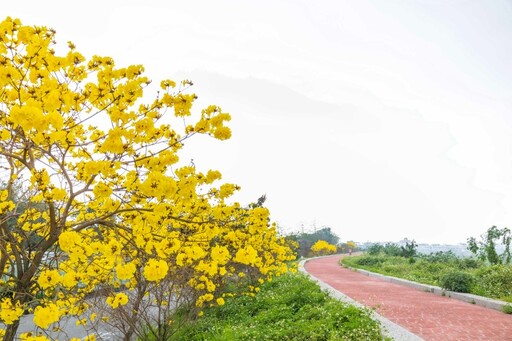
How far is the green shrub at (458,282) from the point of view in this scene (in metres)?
10.6

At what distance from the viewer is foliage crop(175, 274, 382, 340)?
18.7 ft

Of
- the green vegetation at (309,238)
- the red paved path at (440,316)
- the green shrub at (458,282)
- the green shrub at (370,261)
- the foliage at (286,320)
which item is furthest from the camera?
the green vegetation at (309,238)

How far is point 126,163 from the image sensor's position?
3.14 m

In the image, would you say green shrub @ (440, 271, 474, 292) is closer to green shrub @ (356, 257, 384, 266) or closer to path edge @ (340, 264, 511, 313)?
path edge @ (340, 264, 511, 313)

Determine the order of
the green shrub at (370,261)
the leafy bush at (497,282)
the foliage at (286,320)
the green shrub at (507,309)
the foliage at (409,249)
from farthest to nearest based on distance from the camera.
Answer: the foliage at (409,249) → the green shrub at (370,261) → the leafy bush at (497,282) → the green shrub at (507,309) → the foliage at (286,320)

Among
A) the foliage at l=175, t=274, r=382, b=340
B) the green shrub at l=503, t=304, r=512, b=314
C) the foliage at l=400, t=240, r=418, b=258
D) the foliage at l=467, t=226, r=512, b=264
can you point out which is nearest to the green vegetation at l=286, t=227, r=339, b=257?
the foliage at l=400, t=240, r=418, b=258

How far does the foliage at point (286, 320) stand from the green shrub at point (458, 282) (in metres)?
4.11

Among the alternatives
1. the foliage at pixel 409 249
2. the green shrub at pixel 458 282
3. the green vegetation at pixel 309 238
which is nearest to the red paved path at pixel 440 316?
the green shrub at pixel 458 282

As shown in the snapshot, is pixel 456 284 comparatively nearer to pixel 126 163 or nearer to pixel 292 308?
pixel 292 308

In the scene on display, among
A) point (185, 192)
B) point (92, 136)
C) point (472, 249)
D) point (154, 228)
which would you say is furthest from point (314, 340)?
point (472, 249)

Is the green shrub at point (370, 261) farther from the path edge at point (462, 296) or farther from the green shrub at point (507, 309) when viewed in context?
the green shrub at point (507, 309)

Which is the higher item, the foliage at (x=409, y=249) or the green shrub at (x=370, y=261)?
the foliage at (x=409, y=249)

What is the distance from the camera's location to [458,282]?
35.3 feet

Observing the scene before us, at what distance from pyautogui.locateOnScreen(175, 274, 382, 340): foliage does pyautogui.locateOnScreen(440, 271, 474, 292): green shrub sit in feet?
13.5
